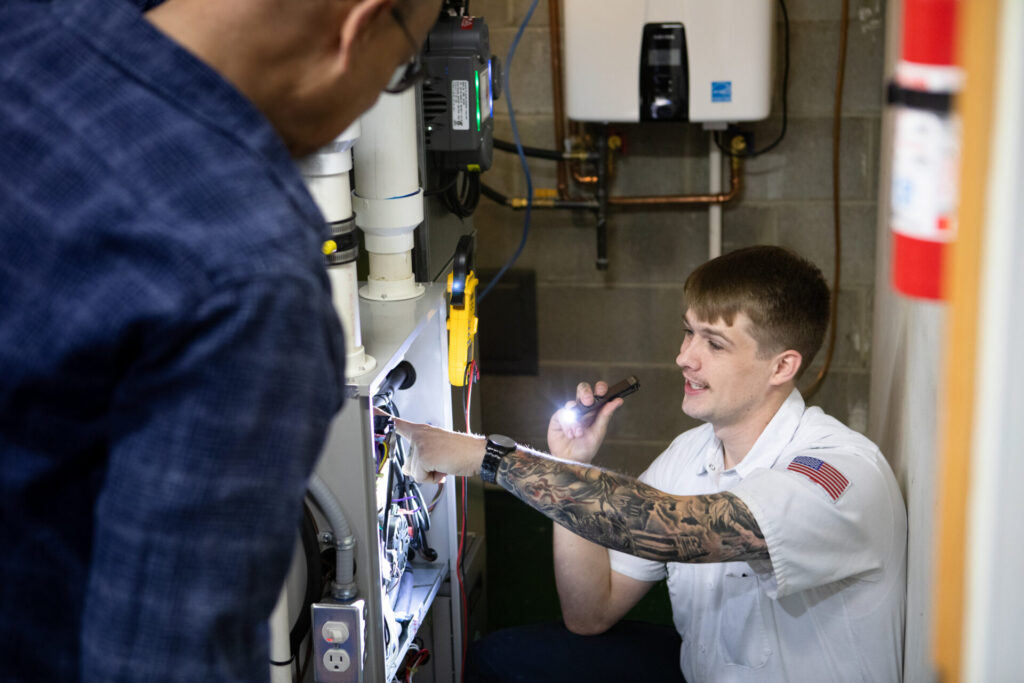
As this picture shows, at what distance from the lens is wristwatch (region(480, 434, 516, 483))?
1660 mm

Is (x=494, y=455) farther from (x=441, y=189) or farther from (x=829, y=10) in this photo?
(x=829, y=10)

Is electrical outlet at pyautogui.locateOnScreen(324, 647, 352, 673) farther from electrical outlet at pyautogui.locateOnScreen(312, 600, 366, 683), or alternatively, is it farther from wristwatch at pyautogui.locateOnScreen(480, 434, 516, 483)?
wristwatch at pyautogui.locateOnScreen(480, 434, 516, 483)

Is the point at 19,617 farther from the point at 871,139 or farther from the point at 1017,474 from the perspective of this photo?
the point at 871,139

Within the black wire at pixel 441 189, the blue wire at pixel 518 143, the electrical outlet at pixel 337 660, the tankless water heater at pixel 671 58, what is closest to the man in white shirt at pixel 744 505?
the electrical outlet at pixel 337 660

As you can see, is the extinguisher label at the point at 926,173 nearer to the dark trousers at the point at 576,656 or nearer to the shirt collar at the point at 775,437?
the shirt collar at the point at 775,437

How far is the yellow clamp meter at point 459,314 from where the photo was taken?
1.89m

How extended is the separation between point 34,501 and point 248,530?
0.47 feet

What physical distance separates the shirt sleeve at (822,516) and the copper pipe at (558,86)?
1.67 m

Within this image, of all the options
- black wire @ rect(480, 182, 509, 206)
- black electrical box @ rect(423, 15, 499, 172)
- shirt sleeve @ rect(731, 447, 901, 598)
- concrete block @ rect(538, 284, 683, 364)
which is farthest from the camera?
concrete block @ rect(538, 284, 683, 364)

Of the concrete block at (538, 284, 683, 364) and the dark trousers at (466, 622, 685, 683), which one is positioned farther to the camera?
the concrete block at (538, 284, 683, 364)

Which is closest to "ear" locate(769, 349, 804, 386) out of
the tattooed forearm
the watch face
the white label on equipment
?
the tattooed forearm

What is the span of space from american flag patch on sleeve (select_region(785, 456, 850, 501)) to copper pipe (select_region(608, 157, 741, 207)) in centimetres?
160

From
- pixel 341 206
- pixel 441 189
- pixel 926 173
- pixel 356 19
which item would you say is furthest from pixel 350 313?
pixel 926 173

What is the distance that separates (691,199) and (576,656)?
1495mm
